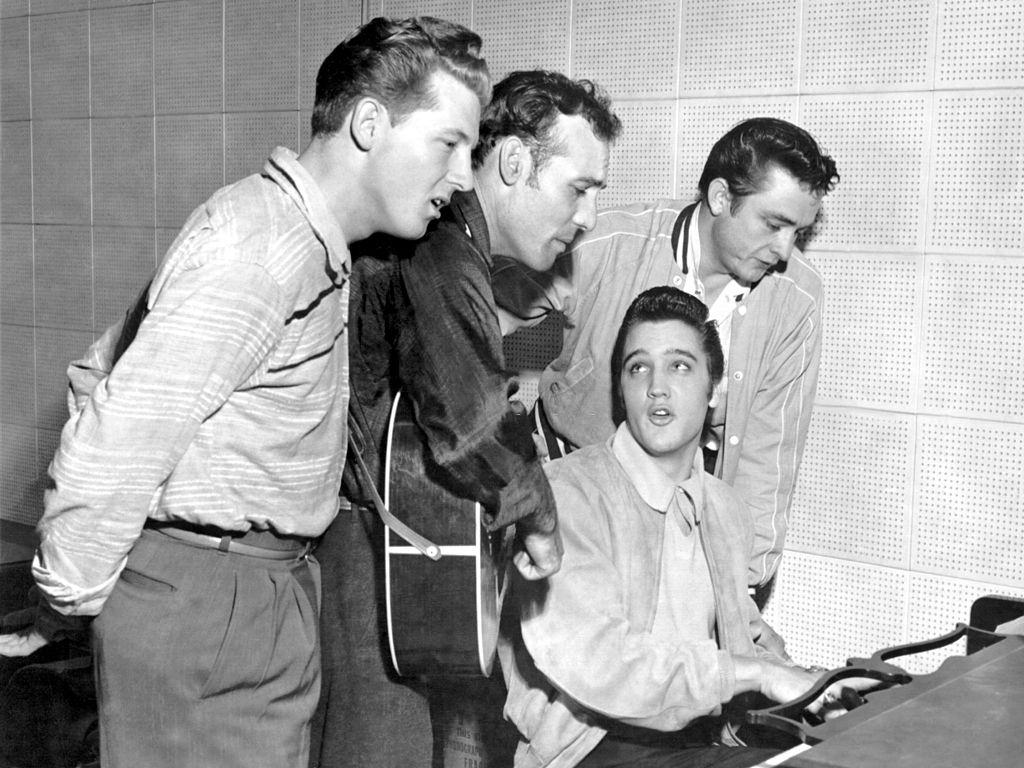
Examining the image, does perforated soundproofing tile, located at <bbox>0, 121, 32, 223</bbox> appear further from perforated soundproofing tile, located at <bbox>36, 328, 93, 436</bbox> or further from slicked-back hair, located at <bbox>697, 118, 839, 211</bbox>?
slicked-back hair, located at <bbox>697, 118, 839, 211</bbox>

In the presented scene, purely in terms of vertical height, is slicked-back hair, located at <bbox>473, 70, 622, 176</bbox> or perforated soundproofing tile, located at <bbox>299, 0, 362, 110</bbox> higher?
perforated soundproofing tile, located at <bbox>299, 0, 362, 110</bbox>

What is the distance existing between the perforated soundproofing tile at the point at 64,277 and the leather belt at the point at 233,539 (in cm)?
383

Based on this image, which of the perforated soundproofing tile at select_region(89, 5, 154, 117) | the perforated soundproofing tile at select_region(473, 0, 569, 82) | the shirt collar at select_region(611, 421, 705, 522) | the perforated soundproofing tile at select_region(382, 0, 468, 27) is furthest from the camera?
the perforated soundproofing tile at select_region(89, 5, 154, 117)

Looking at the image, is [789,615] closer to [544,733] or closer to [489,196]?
[544,733]

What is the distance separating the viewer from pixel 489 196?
2.75 metres

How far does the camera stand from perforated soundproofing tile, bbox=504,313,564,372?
418cm

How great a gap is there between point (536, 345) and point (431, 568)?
5.93 ft

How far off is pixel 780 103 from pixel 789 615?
1.65m

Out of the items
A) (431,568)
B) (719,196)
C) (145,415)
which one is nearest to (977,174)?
(719,196)

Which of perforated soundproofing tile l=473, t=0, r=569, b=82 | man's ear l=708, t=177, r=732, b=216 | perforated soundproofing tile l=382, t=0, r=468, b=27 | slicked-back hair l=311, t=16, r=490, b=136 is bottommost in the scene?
man's ear l=708, t=177, r=732, b=216

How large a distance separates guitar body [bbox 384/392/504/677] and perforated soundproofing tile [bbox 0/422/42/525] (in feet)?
12.3

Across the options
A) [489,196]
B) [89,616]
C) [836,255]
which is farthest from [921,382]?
[89,616]

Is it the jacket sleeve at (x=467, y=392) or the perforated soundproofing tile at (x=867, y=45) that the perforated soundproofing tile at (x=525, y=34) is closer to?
the perforated soundproofing tile at (x=867, y=45)

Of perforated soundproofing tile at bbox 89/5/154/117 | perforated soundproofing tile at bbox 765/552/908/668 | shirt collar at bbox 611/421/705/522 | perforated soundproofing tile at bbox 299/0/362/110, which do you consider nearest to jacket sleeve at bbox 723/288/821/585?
perforated soundproofing tile at bbox 765/552/908/668
